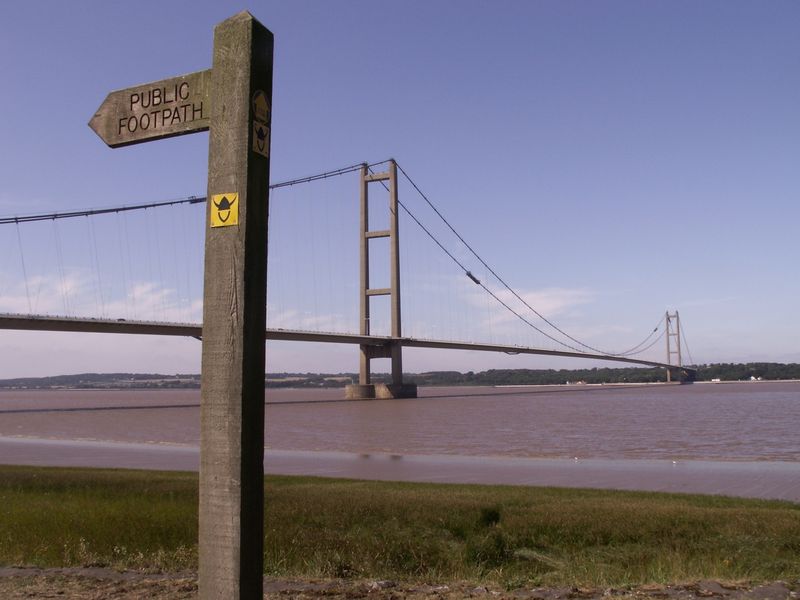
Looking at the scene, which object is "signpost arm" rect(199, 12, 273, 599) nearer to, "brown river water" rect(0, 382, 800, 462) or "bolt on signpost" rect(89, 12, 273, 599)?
"bolt on signpost" rect(89, 12, 273, 599)

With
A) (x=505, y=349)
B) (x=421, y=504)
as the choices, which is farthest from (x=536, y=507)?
(x=505, y=349)

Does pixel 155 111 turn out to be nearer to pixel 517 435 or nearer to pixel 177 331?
pixel 517 435

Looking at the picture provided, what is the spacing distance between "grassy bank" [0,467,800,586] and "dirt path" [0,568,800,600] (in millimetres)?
363

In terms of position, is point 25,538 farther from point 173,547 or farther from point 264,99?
point 264,99

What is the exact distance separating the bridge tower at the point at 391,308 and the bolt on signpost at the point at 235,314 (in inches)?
2587

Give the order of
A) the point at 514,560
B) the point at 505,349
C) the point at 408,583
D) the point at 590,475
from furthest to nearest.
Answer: the point at 505,349 < the point at 590,475 < the point at 514,560 < the point at 408,583

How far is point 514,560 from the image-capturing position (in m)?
6.37

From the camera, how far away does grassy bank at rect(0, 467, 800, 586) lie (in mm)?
5445

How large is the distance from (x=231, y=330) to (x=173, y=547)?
4.44m

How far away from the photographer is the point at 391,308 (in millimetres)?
70125

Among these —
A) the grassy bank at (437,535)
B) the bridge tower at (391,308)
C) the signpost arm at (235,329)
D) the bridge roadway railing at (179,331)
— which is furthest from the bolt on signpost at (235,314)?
the bridge tower at (391,308)

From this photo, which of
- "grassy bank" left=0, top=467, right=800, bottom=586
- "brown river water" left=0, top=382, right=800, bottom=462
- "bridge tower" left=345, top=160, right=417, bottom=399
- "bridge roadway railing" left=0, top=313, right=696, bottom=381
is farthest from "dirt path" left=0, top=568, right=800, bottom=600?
"bridge tower" left=345, top=160, right=417, bottom=399

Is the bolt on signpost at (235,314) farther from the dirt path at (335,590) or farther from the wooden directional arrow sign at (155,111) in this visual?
the dirt path at (335,590)

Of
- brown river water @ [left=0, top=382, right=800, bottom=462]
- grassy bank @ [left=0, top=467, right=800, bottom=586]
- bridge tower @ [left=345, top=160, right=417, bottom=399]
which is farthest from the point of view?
bridge tower @ [left=345, top=160, right=417, bottom=399]
